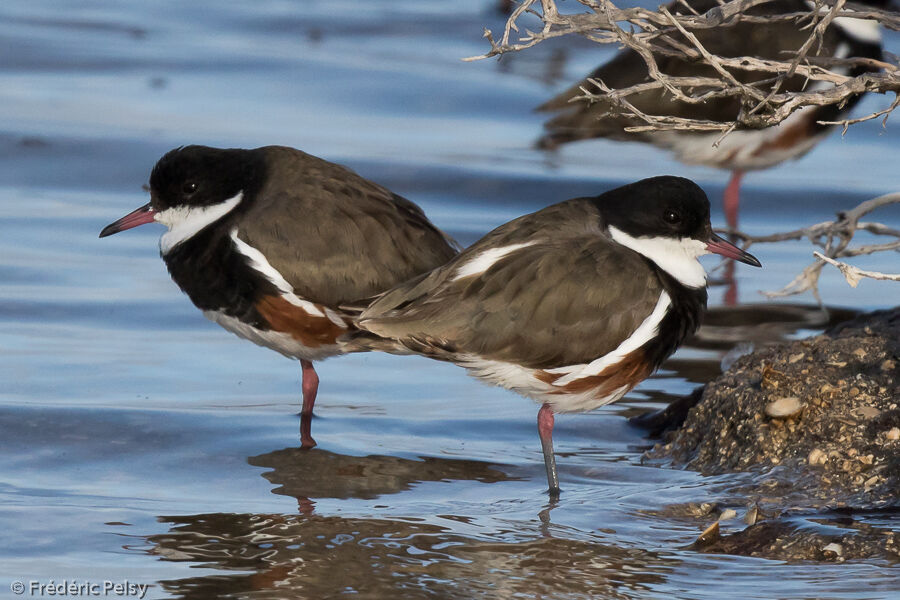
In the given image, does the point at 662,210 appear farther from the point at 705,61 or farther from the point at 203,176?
the point at 203,176

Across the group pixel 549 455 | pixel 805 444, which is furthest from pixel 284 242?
pixel 805 444

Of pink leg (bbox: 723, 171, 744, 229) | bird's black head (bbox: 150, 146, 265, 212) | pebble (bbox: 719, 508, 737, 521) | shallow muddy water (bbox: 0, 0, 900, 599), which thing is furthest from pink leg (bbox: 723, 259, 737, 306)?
pebble (bbox: 719, 508, 737, 521)

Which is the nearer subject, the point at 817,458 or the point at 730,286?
the point at 817,458

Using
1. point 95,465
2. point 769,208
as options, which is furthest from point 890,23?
point 769,208

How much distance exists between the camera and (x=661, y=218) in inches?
235

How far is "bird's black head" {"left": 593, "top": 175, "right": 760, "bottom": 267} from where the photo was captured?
19.6ft

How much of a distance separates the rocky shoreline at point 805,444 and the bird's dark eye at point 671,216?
2.35 feet

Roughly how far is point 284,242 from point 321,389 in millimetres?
1198

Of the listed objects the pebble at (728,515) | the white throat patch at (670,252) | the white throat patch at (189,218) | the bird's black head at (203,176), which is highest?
the bird's black head at (203,176)

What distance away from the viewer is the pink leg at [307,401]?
261 inches

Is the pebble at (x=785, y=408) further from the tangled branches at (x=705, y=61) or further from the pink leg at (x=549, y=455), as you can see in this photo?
the tangled branches at (x=705, y=61)

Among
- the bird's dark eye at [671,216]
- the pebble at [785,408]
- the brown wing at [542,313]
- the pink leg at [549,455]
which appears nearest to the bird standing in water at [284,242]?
the brown wing at [542,313]

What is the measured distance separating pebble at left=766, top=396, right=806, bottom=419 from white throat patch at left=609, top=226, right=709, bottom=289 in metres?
→ 0.57

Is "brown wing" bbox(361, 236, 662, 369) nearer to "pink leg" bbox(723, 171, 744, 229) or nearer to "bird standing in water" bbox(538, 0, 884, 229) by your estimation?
"bird standing in water" bbox(538, 0, 884, 229)
